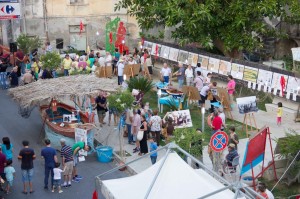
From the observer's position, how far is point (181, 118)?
1812 cm

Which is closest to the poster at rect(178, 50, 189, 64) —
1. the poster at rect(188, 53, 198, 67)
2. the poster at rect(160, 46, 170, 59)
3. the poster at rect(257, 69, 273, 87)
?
the poster at rect(188, 53, 198, 67)

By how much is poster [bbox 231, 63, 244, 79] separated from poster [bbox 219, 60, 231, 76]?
31cm

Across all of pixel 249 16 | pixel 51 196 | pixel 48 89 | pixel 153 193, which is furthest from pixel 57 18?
pixel 153 193

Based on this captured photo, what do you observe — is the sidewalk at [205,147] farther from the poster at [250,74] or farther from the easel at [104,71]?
the easel at [104,71]

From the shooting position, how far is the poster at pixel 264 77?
22141mm

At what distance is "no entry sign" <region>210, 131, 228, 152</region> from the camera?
1372cm

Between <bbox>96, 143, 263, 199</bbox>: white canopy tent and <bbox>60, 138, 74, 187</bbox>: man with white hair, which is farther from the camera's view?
<bbox>60, 138, 74, 187</bbox>: man with white hair

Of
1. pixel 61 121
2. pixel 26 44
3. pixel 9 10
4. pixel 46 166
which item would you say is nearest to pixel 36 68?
pixel 26 44

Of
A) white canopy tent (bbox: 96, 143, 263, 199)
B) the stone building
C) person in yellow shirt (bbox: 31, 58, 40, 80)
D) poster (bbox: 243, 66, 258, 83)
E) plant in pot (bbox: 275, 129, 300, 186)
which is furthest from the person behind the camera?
the stone building

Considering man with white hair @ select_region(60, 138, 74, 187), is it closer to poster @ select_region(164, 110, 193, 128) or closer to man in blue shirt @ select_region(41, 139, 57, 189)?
man in blue shirt @ select_region(41, 139, 57, 189)

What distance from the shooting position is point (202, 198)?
9.35m

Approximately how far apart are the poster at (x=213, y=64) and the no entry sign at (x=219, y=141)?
12.0 metres

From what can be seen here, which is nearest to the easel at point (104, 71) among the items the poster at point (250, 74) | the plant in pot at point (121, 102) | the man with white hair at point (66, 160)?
the poster at point (250, 74)

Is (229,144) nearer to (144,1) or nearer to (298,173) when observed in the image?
(298,173)
